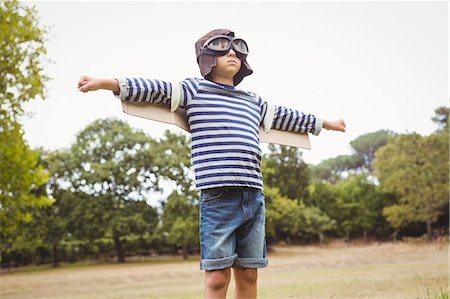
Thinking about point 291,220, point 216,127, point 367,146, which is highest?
point 367,146

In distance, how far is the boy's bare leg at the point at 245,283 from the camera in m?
1.76

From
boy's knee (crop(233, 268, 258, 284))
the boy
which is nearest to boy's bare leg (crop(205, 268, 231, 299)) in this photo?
the boy

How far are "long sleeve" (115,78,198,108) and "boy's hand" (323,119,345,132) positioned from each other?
68cm

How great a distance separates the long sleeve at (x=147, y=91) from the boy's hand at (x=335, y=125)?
27.0 inches

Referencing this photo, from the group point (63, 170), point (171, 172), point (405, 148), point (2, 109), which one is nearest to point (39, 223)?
point (63, 170)

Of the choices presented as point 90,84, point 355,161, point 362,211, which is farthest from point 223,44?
point 355,161

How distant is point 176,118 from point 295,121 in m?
0.55

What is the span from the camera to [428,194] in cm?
1264

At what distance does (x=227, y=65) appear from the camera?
1899 mm

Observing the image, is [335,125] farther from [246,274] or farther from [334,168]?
[334,168]

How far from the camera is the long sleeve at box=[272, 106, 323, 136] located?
2086mm

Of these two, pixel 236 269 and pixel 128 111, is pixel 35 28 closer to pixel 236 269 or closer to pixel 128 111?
pixel 128 111

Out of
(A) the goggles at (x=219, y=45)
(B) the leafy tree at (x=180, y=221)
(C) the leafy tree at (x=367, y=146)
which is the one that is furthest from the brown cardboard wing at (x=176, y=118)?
(C) the leafy tree at (x=367, y=146)

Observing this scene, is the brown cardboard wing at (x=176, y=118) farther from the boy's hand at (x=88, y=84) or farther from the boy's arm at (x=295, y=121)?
the boy's hand at (x=88, y=84)
